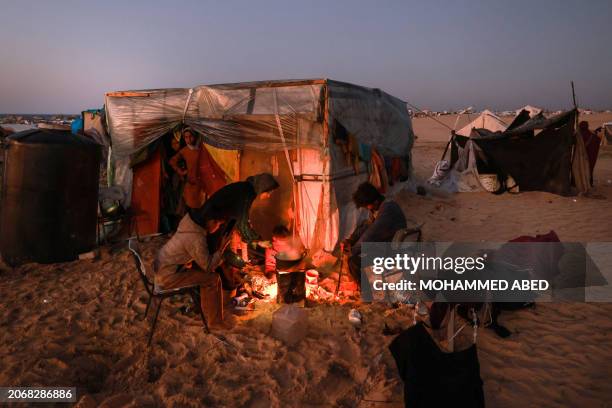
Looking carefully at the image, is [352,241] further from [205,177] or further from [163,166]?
[163,166]

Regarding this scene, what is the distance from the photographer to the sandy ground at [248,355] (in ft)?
10.5

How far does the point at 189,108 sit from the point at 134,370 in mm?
4535

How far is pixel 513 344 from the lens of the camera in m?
3.84

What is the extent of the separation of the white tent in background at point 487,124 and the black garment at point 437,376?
46.5ft

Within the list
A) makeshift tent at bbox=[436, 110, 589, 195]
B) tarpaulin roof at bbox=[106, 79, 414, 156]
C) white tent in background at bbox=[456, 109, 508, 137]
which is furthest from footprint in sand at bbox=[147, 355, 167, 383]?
white tent in background at bbox=[456, 109, 508, 137]

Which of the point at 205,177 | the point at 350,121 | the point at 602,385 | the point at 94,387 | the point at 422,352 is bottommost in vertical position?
the point at 94,387

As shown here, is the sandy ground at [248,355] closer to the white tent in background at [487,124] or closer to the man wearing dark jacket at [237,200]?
the man wearing dark jacket at [237,200]

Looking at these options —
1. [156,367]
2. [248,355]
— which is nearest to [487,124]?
[248,355]

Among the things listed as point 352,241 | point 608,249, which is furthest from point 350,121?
point 608,249

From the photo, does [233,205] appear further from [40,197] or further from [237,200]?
[40,197]

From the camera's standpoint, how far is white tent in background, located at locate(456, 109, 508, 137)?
49.9ft

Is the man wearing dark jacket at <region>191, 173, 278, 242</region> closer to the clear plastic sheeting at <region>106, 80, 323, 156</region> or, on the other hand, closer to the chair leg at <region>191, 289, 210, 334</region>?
the chair leg at <region>191, 289, 210, 334</region>

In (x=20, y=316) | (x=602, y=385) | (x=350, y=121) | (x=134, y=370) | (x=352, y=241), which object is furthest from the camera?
(x=350, y=121)

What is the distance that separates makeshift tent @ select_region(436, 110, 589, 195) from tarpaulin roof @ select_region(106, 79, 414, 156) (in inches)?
233
